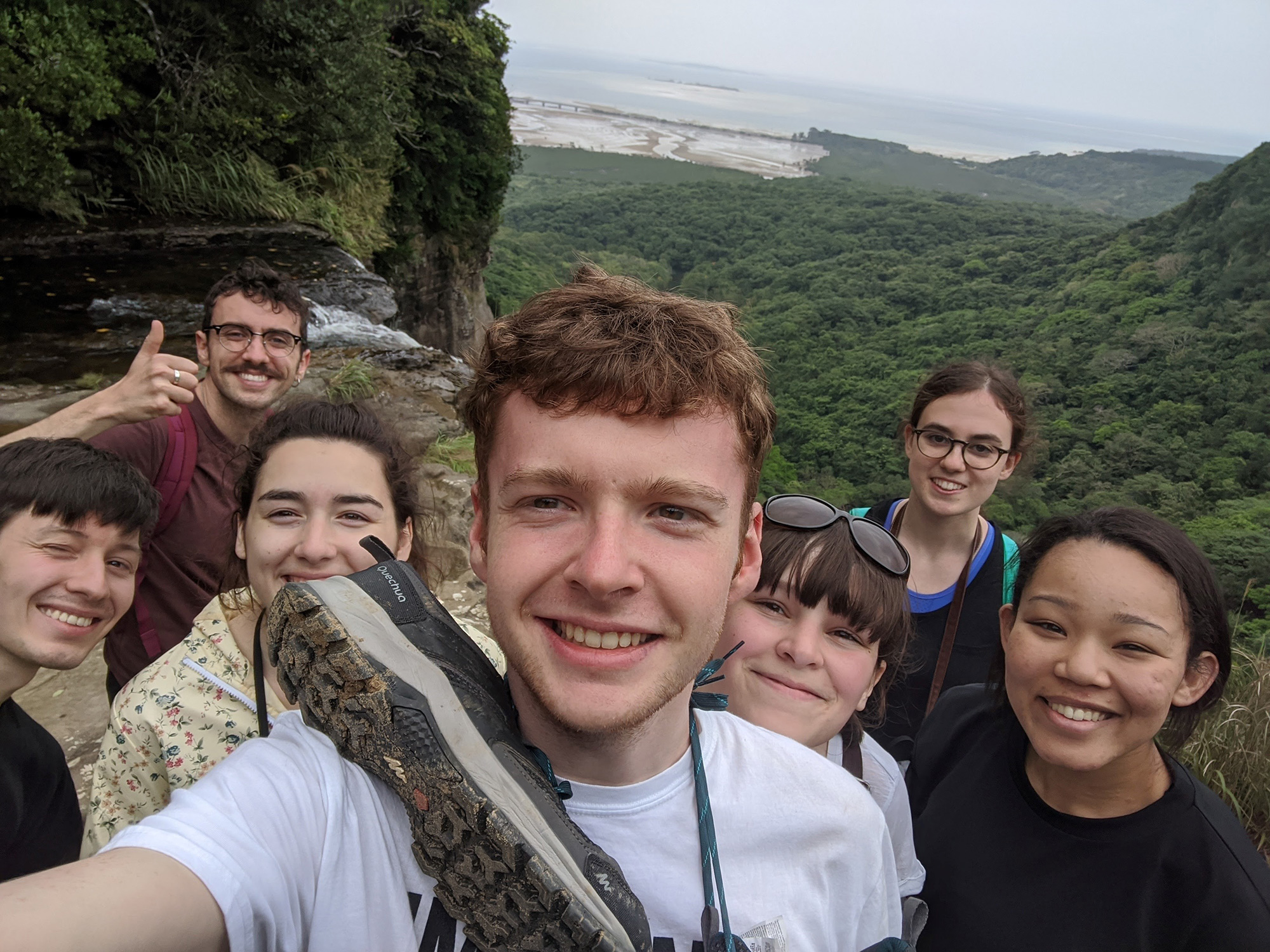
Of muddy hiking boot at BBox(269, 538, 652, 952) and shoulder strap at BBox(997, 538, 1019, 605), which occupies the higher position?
muddy hiking boot at BBox(269, 538, 652, 952)

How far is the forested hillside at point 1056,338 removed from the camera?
12.4 metres

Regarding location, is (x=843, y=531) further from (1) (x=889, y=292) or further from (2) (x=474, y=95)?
(1) (x=889, y=292)

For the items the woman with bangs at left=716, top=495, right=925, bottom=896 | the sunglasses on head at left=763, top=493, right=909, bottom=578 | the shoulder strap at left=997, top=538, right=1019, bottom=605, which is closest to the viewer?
the woman with bangs at left=716, top=495, right=925, bottom=896

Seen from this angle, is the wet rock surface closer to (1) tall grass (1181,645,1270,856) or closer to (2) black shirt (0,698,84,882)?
(2) black shirt (0,698,84,882)

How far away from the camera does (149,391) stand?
2.36 meters

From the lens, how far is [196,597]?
2328 mm

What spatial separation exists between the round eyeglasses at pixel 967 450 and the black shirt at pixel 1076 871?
3.83 ft

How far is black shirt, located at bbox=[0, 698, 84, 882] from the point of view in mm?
1560

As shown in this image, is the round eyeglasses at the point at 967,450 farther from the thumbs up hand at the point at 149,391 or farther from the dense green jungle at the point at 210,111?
the dense green jungle at the point at 210,111

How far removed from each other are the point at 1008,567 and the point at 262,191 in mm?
10597

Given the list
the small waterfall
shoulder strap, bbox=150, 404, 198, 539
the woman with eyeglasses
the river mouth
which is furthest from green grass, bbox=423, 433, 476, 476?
the woman with eyeglasses

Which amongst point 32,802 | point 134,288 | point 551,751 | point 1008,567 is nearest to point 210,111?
point 134,288

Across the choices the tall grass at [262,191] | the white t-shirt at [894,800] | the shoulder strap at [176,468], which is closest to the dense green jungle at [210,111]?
the tall grass at [262,191]

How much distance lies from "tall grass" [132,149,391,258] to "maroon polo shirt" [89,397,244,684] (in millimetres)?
8588
